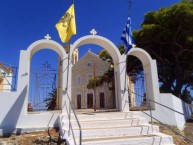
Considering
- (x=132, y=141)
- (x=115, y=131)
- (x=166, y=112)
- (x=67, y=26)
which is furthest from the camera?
(x=166, y=112)

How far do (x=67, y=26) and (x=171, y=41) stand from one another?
477 inches

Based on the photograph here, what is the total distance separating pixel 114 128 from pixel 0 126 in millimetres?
4709

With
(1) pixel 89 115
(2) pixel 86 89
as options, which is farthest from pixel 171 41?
(1) pixel 89 115

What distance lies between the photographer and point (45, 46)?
998cm

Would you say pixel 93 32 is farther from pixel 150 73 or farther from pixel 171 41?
pixel 171 41

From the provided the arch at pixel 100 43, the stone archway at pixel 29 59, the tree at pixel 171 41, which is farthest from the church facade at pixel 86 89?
the stone archway at pixel 29 59

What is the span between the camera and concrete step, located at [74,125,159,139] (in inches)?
276

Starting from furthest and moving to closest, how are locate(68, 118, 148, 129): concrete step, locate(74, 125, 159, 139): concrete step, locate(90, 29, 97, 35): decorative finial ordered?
locate(90, 29, 97, 35): decorative finial < locate(68, 118, 148, 129): concrete step < locate(74, 125, 159, 139): concrete step

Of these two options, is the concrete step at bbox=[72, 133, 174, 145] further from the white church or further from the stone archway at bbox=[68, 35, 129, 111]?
the stone archway at bbox=[68, 35, 129, 111]

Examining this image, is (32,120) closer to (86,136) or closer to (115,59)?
(86,136)

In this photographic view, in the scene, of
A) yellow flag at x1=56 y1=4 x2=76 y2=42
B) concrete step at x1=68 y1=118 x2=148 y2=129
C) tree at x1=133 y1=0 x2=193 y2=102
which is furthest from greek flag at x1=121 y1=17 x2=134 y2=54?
tree at x1=133 y1=0 x2=193 y2=102

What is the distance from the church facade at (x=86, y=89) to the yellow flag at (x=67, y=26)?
46.5 ft

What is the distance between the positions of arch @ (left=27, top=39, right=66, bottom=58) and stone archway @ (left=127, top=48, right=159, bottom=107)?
138 inches

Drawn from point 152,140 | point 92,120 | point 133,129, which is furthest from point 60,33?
point 152,140
